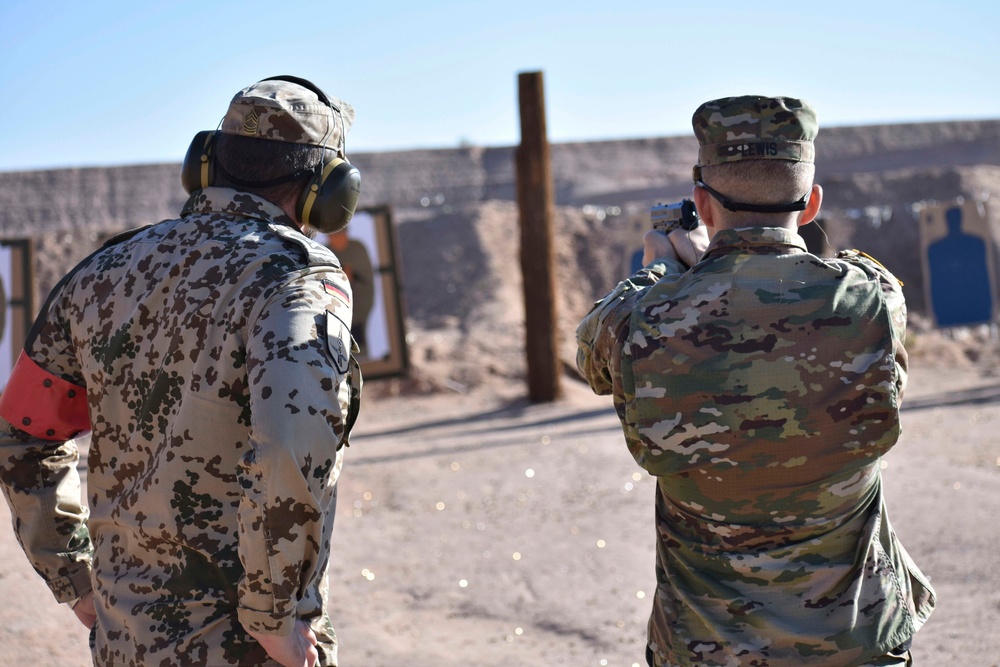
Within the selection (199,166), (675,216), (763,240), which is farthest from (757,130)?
(199,166)

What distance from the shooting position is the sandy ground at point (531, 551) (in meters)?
3.67

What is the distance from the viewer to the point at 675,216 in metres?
1.87

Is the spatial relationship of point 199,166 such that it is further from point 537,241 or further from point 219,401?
point 537,241

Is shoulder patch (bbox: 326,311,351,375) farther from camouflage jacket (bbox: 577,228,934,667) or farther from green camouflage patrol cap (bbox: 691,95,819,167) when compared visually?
green camouflage patrol cap (bbox: 691,95,819,167)

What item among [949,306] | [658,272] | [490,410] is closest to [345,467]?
[490,410]

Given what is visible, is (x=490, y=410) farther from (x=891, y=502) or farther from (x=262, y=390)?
(x=262, y=390)

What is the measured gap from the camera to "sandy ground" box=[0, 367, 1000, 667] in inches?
144

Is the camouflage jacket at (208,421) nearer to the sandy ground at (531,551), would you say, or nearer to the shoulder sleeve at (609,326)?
the shoulder sleeve at (609,326)

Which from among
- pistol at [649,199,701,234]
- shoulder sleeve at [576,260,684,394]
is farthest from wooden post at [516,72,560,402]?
shoulder sleeve at [576,260,684,394]

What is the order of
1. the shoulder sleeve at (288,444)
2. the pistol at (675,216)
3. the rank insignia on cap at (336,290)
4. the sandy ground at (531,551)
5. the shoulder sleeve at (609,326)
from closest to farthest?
the shoulder sleeve at (288,444) → the rank insignia on cap at (336,290) → the shoulder sleeve at (609,326) → the pistol at (675,216) → the sandy ground at (531,551)

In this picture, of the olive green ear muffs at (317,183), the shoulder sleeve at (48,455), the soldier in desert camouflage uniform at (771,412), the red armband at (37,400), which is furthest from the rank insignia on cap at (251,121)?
the soldier in desert camouflage uniform at (771,412)

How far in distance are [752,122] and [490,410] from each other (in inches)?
314

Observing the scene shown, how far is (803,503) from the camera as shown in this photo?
1.61m

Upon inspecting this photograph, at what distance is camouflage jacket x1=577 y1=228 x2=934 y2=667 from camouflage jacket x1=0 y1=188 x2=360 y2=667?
0.56m
